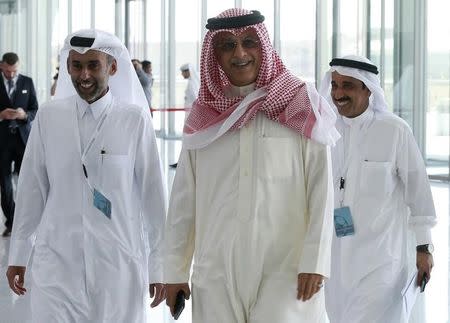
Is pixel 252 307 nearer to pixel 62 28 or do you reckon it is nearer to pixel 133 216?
pixel 133 216

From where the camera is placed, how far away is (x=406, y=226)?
4.23 metres

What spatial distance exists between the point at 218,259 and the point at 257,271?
0.13 meters

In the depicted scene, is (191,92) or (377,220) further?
(191,92)

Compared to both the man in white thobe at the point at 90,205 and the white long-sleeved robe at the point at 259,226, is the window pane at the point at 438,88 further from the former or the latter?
the white long-sleeved robe at the point at 259,226

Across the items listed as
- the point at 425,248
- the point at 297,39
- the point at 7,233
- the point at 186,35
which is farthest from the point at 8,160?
the point at 186,35

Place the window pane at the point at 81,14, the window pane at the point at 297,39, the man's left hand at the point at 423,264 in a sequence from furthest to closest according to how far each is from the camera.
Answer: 1. the window pane at the point at 81,14
2. the window pane at the point at 297,39
3. the man's left hand at the point at 423,264

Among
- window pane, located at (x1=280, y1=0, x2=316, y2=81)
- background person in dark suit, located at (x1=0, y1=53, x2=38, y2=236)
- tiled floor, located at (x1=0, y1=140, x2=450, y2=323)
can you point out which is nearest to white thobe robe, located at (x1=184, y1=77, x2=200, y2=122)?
window pane, located at (x1=280, y1=0, x2=316, y2=81)

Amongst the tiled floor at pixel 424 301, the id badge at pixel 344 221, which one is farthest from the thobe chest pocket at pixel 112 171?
the tiled floor at pixel 424 301

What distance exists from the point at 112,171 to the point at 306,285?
1.00 meters

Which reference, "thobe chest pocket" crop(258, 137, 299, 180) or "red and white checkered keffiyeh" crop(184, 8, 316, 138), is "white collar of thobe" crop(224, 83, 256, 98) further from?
"thobe chest pocket" crop(258, 137, 299, 180)

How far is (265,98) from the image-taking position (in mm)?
2920

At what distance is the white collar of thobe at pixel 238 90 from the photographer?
2.99m

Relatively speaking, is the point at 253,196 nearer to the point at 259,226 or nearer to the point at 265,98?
the point at 259,226

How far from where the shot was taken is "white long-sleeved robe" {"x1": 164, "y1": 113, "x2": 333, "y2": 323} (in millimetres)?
2836
